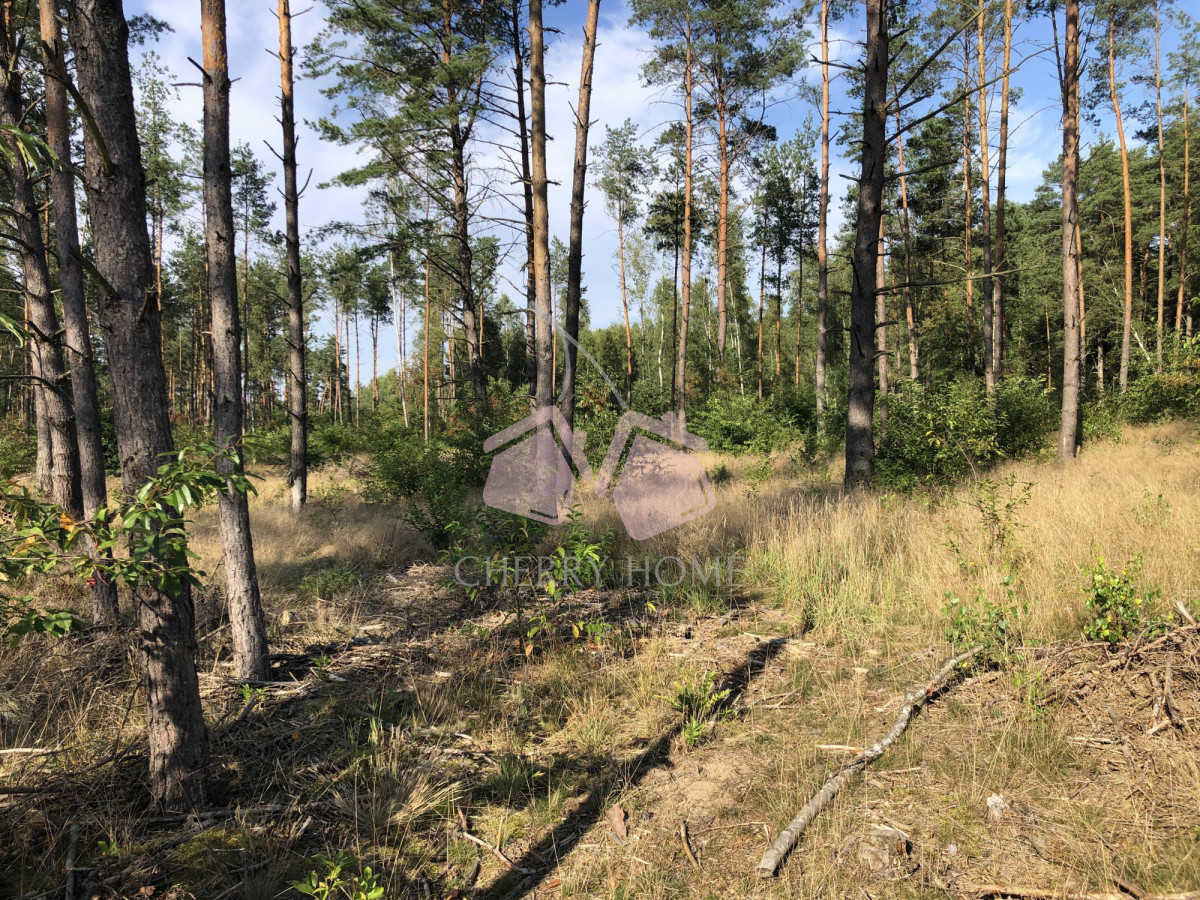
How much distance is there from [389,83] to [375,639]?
41.7ft

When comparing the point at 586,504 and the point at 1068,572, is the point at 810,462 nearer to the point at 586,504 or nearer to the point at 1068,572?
the point at 586,504

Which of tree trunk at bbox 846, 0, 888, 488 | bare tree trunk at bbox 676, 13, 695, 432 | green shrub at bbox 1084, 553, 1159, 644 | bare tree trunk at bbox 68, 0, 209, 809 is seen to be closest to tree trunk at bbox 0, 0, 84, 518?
bare tree trunk at bbox 68, 0, 209, 809

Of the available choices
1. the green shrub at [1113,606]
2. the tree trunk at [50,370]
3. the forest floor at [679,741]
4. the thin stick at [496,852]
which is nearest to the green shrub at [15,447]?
the tree trunk at [50,370]

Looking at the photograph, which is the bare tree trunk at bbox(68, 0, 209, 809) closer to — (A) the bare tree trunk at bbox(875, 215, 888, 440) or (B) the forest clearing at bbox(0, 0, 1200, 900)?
(B) the forest clearing at bbox(0, 0, 1200, 900)

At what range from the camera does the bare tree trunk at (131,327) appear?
263 centimetres

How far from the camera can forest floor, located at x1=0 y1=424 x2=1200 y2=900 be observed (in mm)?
2391

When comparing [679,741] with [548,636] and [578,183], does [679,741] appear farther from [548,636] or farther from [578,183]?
[578,183]

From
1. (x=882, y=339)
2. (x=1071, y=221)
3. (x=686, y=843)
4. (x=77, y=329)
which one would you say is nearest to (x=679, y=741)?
(x=686, y=843)

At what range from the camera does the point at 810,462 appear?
1316 cm

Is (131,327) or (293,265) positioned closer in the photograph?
(131,327)

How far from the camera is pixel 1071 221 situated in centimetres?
1077

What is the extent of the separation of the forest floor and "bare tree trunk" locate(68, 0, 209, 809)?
42cm

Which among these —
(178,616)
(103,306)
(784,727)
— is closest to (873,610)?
(784,727)

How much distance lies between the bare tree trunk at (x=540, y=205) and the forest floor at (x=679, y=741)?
12.0 feet
